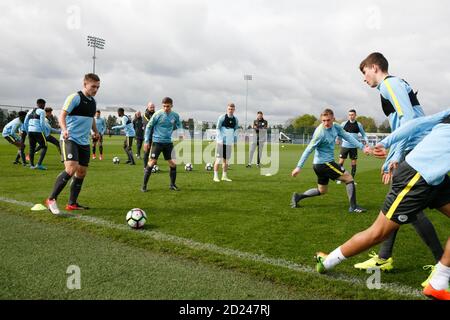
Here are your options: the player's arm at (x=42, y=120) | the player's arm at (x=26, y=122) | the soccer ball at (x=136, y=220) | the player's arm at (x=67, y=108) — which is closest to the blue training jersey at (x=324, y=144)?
the soccer ball at (x=136, y=220)

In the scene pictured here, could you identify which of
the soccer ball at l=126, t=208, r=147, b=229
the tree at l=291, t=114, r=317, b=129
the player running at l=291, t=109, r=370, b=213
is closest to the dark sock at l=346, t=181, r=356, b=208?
the player running at l=291, t=109, r=370, b=213

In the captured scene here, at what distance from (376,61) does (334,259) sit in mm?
2116

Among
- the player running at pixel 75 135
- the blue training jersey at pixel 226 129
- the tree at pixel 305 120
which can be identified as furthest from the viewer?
the tree at pixel 305 120

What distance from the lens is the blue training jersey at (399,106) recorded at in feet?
11.2

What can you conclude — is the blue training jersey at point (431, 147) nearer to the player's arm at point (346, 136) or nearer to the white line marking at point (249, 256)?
the white line marking at point (249, 256)

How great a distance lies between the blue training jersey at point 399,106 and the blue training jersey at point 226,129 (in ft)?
24.3

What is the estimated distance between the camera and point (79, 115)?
239 inches

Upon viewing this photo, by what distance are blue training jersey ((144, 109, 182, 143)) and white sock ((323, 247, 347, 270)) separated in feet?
19.5

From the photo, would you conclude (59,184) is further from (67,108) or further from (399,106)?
(399,106)

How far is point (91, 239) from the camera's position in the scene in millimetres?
4590

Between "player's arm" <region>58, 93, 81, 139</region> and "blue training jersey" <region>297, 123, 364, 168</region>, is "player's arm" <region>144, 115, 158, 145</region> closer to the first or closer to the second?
"player's arm" <region>58, 93, 81, 139</region>

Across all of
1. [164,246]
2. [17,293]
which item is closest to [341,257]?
[164,246]

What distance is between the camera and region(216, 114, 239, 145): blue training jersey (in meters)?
11.0

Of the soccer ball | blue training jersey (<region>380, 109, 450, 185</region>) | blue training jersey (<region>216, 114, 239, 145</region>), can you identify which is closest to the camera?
blue training jersey (<region>380, 109, 450, 185</region>)
